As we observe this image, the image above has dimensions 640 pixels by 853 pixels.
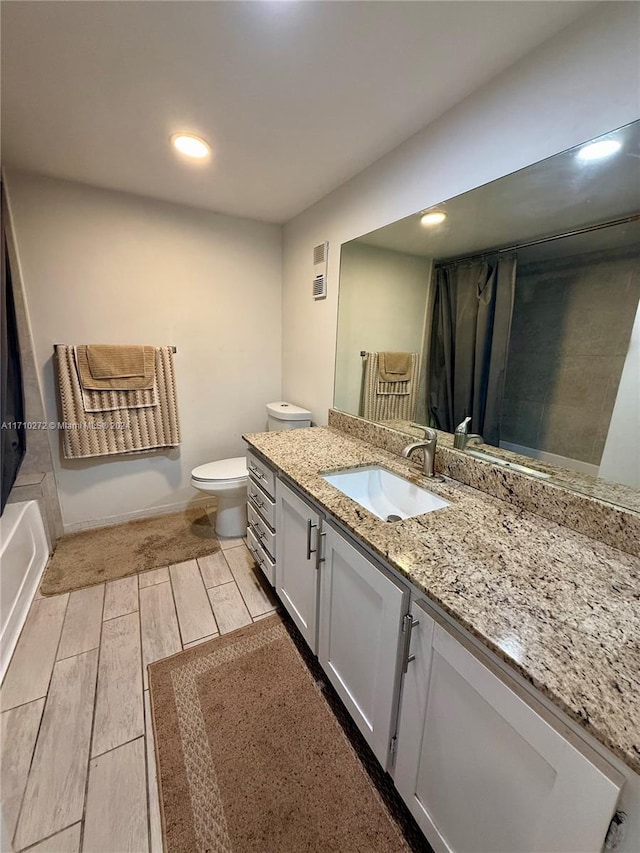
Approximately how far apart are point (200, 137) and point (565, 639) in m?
2.23

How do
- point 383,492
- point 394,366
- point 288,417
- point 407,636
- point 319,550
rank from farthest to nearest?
point 288,417, point 394,366, point 383,492, point 319,550, point 407,636

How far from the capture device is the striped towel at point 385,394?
1.71 metres

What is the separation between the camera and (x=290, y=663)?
1.46 metres

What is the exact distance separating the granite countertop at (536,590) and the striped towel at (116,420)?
163 centimetres

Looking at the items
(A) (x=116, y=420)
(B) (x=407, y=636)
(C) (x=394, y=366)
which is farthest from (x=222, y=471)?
(B) (x=407, y=636)

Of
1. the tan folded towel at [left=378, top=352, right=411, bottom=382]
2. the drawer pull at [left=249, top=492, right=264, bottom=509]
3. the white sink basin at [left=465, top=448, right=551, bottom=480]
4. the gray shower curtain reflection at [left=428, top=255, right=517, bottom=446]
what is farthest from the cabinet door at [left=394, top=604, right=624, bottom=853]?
the tan folded towel at [left=378, top=352, right=411, bottom=382]

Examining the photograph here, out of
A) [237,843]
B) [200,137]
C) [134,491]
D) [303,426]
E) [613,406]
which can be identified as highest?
[200,137]

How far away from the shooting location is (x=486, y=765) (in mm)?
685

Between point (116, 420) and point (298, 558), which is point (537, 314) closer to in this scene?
point (298, 558)

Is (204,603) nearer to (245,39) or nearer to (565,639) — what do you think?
(565,639)

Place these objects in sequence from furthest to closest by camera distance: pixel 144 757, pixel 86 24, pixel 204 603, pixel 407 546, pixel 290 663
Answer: pixel 204 603, pixel 290 663, pixel 144 757, pixel 86 24, pixel 407 546

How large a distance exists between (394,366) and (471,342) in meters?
0.48

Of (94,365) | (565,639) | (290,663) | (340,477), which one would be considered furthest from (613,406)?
(94,365)

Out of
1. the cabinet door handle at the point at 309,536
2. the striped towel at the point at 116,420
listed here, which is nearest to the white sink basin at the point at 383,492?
the cabinet door handle at the point at 309,536
